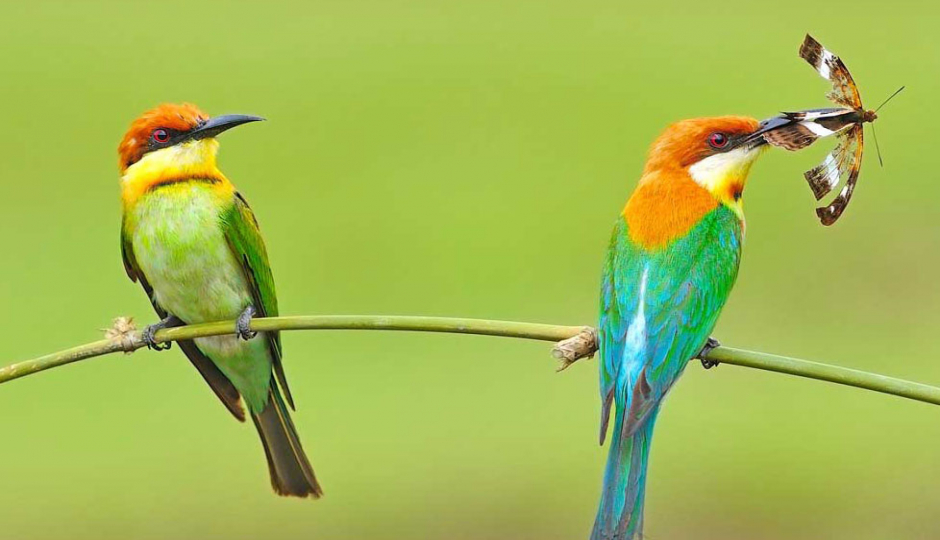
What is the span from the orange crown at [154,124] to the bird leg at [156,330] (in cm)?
33

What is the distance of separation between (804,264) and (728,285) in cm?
578

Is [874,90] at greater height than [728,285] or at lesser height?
greater

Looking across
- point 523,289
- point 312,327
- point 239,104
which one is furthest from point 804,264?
point 312,327

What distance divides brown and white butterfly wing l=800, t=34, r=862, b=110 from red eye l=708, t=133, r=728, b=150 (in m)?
0.69

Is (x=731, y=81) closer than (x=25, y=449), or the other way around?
(x=25, y=449)

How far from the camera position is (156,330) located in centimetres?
323

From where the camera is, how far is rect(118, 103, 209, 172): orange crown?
3.30 metres

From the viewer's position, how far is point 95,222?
32.3ft

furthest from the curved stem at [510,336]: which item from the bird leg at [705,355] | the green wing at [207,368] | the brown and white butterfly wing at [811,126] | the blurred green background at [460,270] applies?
the blurred green background at [460,270]

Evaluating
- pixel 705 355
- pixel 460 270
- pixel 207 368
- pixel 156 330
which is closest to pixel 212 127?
pixel 156 330

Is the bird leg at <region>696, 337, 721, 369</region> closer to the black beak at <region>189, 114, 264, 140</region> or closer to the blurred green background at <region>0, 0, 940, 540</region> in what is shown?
the black beak at <region>189, 114, 264, 140</region>

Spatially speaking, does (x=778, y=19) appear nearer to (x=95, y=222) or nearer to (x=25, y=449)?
(x=95, y=222)

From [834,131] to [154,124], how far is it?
59.4 inches

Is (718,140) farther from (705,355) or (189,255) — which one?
(189,255)
